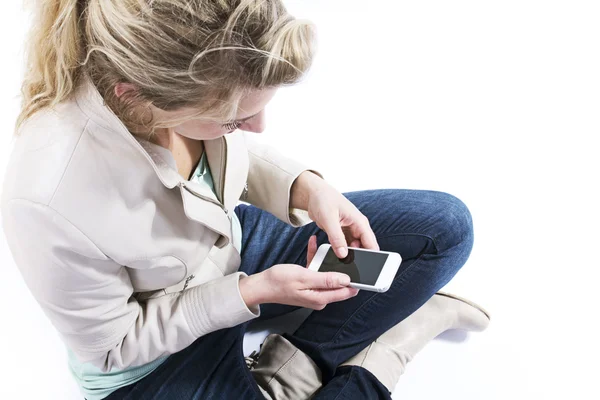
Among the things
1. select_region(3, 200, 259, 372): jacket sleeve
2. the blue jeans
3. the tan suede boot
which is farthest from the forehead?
the tan suede boot

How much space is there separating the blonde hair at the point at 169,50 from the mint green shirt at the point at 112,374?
0.23 meters

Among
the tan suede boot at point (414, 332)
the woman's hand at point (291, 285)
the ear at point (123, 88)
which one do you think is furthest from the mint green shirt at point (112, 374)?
the tan suede boot at point (414, 332)

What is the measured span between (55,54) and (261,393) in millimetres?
660

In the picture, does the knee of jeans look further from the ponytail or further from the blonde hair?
the ponytail

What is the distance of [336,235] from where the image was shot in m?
1.09

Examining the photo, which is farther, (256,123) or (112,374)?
(112,374)

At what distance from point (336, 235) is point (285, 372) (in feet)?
0.96

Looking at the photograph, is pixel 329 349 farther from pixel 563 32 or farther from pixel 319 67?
pixel 563 32

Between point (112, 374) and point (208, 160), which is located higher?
point (208, 160)

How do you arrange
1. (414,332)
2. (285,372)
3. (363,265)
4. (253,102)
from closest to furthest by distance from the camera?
(253,102) → (363,265) → (285,372) → (414,332)

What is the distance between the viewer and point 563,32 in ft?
6.88

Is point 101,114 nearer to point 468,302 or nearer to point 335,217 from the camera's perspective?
point 335,217

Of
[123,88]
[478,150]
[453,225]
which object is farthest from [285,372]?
A: [478,150]

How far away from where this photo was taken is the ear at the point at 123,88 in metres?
0.73
